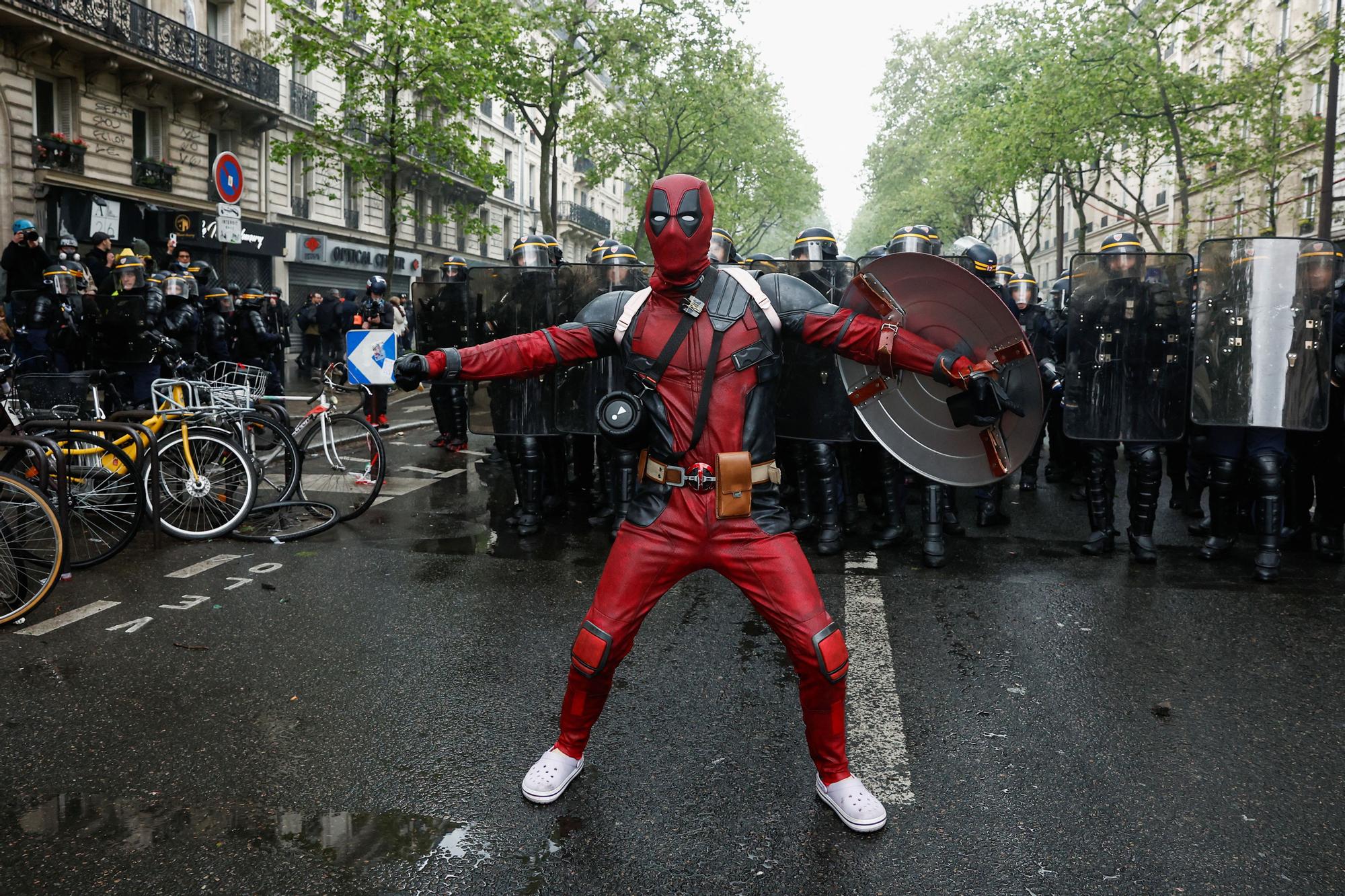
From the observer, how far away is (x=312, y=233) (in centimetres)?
2891

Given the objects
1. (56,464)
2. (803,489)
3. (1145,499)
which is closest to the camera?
(56,464)

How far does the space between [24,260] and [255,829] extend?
11.8 metres

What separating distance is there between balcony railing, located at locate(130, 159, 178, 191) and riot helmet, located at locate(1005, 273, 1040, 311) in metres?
19.1

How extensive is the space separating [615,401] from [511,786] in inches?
49.9

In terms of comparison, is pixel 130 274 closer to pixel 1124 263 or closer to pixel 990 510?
pixel 990 510

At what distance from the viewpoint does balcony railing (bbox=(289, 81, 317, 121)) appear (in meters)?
27.7

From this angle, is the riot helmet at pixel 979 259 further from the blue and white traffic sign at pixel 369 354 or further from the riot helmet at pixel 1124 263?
the blue and white traffic sign at pixel 369 354

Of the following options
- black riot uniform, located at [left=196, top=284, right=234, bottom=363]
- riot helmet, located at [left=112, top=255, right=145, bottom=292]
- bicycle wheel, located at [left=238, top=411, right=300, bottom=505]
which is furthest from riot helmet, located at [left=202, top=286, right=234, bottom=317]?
bicycle wheel, located at [left=238, top=411, right=300, bottom=505]

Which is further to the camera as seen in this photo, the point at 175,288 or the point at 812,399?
the point at 175,288

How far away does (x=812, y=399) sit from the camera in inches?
283

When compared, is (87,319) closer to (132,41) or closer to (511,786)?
(511,786)

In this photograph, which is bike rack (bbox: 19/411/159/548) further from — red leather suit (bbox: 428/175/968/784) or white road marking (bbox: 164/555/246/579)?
red leather suit (bbox: 428/175/968/784)

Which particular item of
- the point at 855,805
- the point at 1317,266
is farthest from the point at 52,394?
the point at 1317,266

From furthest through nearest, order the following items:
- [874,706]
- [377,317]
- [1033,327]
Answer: [377,317] → [1033,327] → [874,706]
